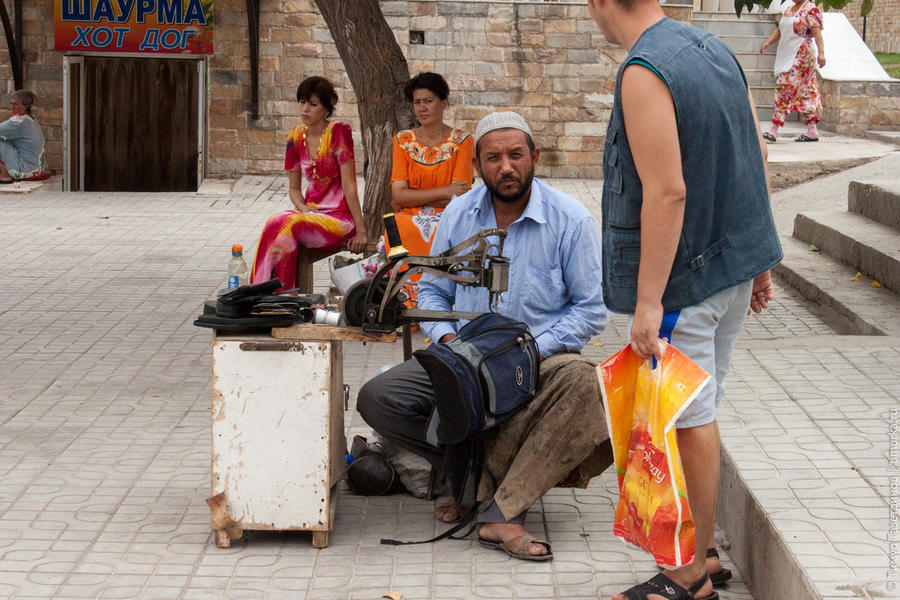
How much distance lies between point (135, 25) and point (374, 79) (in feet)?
A: 30.5

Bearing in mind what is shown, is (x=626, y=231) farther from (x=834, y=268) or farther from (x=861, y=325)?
(x=834, y=268)

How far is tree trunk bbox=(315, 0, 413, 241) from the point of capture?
8250mm

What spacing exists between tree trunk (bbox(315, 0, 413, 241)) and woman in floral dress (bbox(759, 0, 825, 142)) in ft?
26.5

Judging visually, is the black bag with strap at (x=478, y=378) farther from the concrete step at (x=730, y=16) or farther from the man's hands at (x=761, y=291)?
the concrete step at (x=730, y=16)

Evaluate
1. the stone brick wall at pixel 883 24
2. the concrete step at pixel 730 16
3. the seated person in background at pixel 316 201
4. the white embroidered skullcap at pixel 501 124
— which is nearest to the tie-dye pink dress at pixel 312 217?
the seated person in background at pixel 316 201

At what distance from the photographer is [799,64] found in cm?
1513

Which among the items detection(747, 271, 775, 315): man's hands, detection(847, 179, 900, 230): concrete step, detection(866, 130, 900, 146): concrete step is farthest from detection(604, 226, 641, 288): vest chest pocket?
detection(866, 130, 900, 146): concrete step

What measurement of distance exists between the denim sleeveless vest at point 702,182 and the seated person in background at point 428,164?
372 cm

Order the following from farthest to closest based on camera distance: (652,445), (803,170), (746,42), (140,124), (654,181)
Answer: (746,42) → (140,124) → (803,170) → (652,445) → (654,181)

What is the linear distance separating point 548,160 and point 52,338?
10.2 metres

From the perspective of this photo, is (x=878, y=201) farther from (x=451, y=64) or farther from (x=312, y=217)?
(x=451, y=64)

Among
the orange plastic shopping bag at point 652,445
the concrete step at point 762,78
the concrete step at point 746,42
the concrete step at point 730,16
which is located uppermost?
the concrete step at point 730,16

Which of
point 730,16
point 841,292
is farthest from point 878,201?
point 730,16

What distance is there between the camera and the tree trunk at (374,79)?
8250 mm
